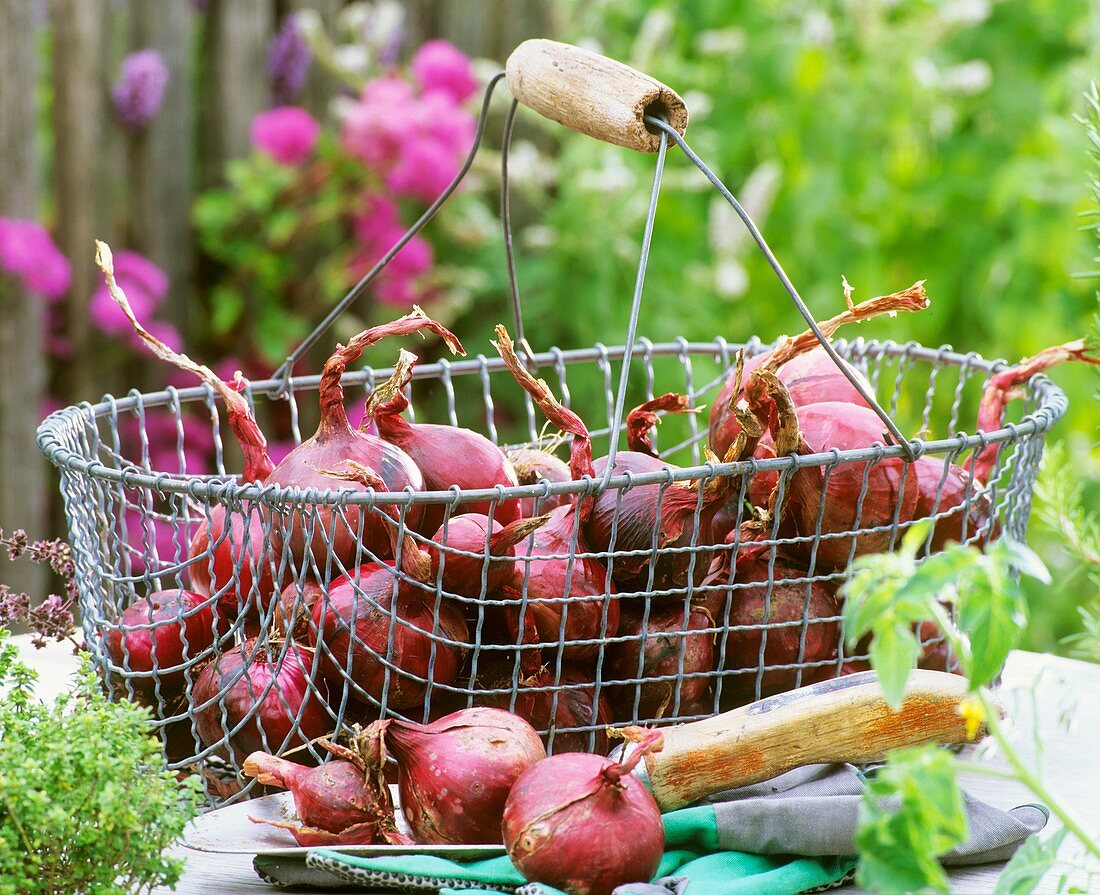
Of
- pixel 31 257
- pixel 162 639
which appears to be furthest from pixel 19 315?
pixel 162 639

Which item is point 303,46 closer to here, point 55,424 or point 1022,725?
point 55,424

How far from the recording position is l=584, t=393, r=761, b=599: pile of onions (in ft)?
2.65

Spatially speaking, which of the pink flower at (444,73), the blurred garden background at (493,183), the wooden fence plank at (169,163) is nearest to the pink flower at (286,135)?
the blurred garden background at (493,183)

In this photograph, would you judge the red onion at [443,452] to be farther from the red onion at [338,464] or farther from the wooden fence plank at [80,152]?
the wooden fence plank at [80,152]

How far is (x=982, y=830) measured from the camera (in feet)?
2.46

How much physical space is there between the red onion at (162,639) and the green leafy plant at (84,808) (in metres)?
0.19

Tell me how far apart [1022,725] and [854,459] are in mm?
318

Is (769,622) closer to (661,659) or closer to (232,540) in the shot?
(661,659)

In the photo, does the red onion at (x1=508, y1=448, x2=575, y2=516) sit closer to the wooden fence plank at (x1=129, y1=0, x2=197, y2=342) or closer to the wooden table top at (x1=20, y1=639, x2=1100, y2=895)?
the wooden table top at (x1=20, y1=639, x2=1100, y2=895)

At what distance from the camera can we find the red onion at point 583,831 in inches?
26.3

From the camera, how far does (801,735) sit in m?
0.75

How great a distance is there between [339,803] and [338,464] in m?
0.21

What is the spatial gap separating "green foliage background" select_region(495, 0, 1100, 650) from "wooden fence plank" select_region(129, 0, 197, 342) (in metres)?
0.56

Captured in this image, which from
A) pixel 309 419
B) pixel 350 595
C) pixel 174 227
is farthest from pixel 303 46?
pixel 350 595
